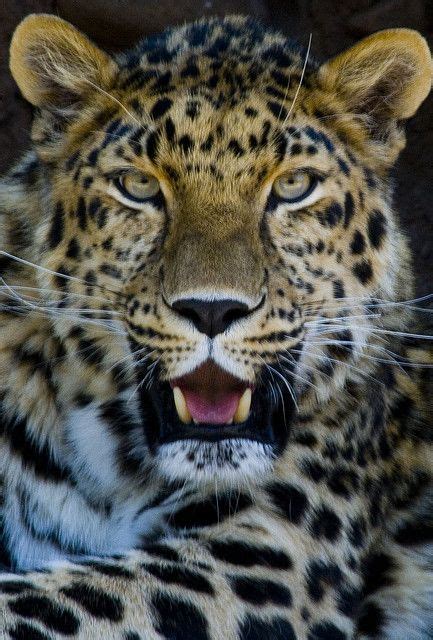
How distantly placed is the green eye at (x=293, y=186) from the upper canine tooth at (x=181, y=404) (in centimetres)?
78

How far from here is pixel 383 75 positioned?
4.59m

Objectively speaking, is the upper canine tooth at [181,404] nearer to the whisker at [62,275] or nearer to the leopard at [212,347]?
the leopard at [212,347]

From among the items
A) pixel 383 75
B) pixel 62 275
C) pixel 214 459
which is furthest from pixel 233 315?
pixel 383 75

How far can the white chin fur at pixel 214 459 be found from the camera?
13.9 ft

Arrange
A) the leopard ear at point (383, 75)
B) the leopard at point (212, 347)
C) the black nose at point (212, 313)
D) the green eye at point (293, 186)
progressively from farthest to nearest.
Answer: the leopard ear at point (383, 75), the green eye at point (293, 186), the leopard at point (212, 347), the black nose at point (212, 313)

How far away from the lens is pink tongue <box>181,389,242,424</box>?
13.6 feet

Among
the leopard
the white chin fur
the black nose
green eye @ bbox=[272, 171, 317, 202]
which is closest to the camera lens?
the black nose

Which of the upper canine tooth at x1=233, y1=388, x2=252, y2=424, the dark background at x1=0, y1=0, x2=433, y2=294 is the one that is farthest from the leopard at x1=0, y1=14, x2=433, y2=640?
the dark background at x1=0, y1=0, x2=433, y2=294

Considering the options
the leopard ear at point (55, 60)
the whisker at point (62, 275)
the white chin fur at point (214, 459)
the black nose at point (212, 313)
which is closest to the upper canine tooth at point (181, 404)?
the white chin fur at point (214, 459)

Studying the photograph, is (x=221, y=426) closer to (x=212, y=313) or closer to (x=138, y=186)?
(x=212, y=313)

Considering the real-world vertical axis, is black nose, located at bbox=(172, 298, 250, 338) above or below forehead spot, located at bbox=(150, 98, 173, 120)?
below

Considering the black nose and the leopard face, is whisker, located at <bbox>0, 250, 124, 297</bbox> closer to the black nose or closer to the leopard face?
the leopard face

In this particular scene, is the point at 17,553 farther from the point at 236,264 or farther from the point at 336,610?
the point at 236,264

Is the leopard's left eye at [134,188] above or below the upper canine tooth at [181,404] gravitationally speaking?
above
